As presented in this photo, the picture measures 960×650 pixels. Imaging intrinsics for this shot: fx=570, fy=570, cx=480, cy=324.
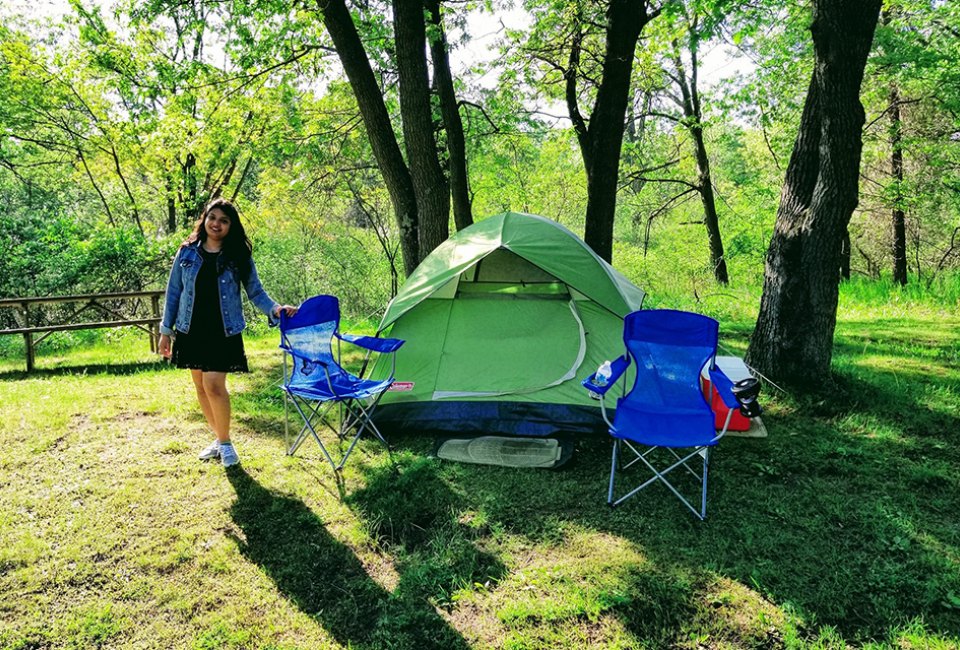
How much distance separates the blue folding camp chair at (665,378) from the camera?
3.18 meters

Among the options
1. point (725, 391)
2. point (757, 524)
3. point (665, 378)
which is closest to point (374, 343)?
point (665, 378)

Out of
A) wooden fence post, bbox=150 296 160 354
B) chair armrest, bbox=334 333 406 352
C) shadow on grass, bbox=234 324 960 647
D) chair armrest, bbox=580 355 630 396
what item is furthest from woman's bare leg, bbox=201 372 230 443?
wooden fence post, bbox=150 296 160 354

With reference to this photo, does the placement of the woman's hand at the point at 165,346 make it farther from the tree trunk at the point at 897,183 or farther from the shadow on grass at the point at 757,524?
the tree trunk at the point at 897,183

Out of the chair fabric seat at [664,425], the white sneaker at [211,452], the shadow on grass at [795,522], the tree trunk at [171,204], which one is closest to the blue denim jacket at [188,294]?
the white sneaker at [211,452]

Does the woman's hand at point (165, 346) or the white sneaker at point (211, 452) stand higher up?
the woman's hand at point (165, 346)

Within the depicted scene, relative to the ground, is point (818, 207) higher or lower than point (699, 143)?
lower

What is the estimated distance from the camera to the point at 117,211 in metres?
13.8

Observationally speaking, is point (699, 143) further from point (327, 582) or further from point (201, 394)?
Answer: point (327, 582)


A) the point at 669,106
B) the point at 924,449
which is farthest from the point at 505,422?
the point at 669,106

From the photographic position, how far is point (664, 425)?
313 cm

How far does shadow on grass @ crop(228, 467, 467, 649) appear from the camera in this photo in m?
2.24

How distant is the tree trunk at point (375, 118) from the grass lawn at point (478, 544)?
2.92 meters

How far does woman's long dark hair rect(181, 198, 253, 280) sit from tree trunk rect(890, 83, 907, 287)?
35.7 feet

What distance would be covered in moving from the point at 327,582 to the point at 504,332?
2227 millimetres
